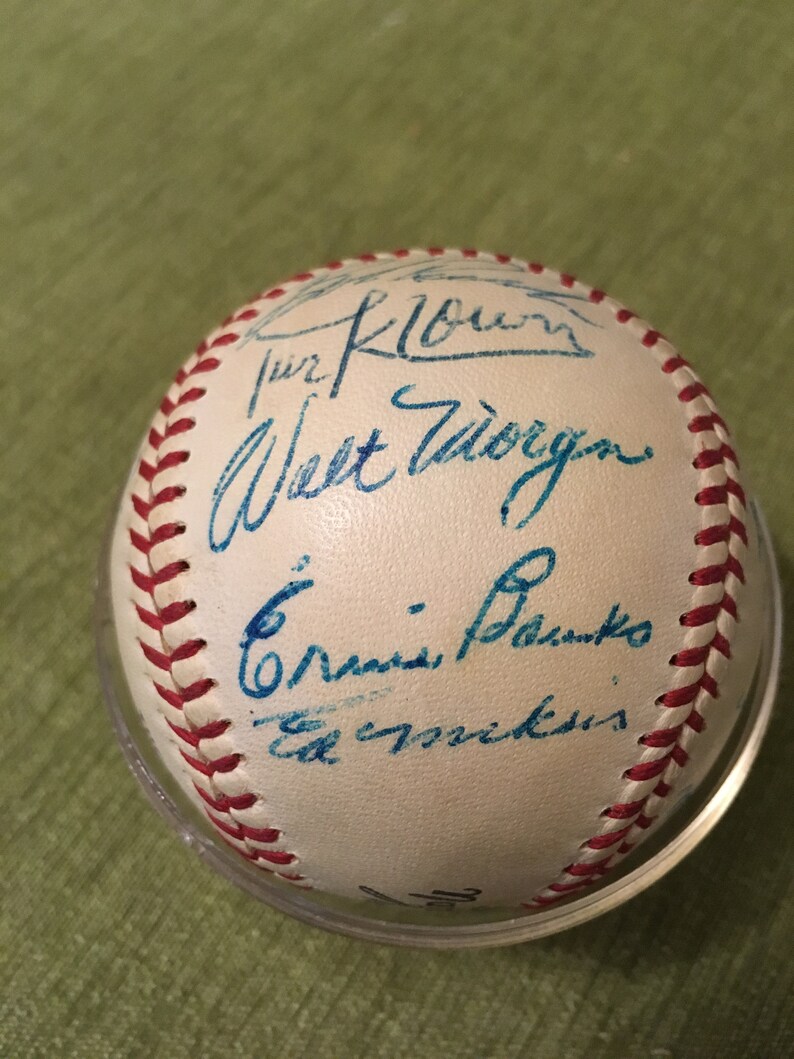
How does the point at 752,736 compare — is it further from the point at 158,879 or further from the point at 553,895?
the point at 158,879

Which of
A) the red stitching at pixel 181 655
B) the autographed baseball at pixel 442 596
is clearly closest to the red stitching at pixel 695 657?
the autographed baseball at pixel 442 596

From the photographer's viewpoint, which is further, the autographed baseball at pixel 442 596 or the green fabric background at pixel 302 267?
the green fabric background at pixel 302 267

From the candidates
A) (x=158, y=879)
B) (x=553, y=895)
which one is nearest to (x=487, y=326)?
(x=553, y=895)
